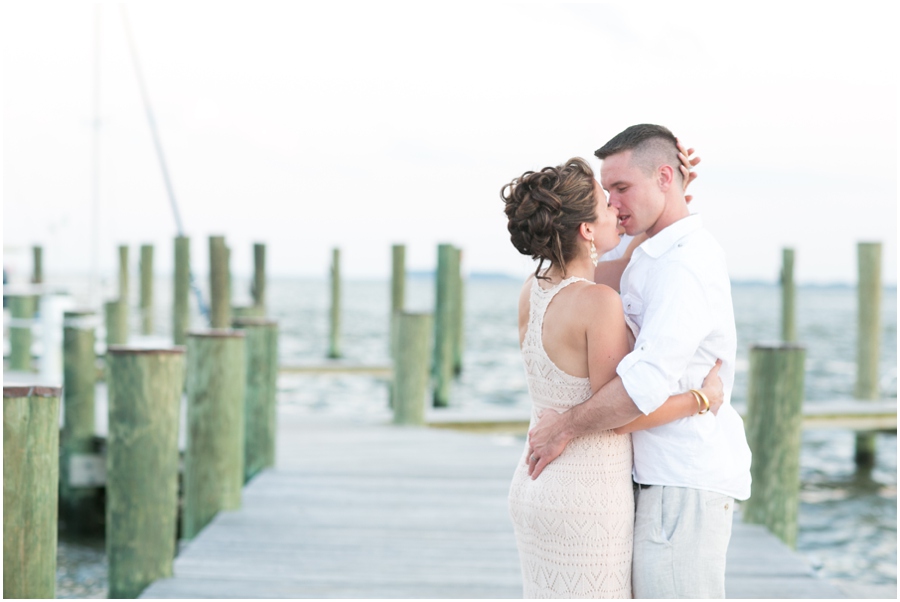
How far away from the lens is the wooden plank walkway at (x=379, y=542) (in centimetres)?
350

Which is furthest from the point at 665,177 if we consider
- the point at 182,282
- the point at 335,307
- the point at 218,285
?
the point at 335,307

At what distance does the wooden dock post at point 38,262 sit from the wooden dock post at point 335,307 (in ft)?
23.5

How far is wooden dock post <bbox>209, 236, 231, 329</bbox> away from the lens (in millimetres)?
9570

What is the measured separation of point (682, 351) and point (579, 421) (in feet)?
0.88

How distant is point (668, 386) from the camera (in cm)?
187

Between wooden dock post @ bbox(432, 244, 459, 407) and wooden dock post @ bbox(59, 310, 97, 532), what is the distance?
340 cm

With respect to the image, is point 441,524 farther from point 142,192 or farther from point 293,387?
point 142,192

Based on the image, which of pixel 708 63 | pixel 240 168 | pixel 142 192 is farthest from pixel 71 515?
pixel 240 168

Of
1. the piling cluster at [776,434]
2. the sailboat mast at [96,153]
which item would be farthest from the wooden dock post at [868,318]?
the sailboat mast at [96,153]

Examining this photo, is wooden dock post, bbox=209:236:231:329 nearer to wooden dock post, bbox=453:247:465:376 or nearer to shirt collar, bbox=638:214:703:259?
wooden dock post, bbox=453:247:465:376

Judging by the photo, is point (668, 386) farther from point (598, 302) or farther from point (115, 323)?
point (115, 323)

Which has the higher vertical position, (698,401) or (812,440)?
(698,401)

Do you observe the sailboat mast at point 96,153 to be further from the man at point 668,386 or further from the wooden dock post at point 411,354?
the man at point 668,386

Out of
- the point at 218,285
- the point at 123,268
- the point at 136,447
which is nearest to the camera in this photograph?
the point at 136,447
